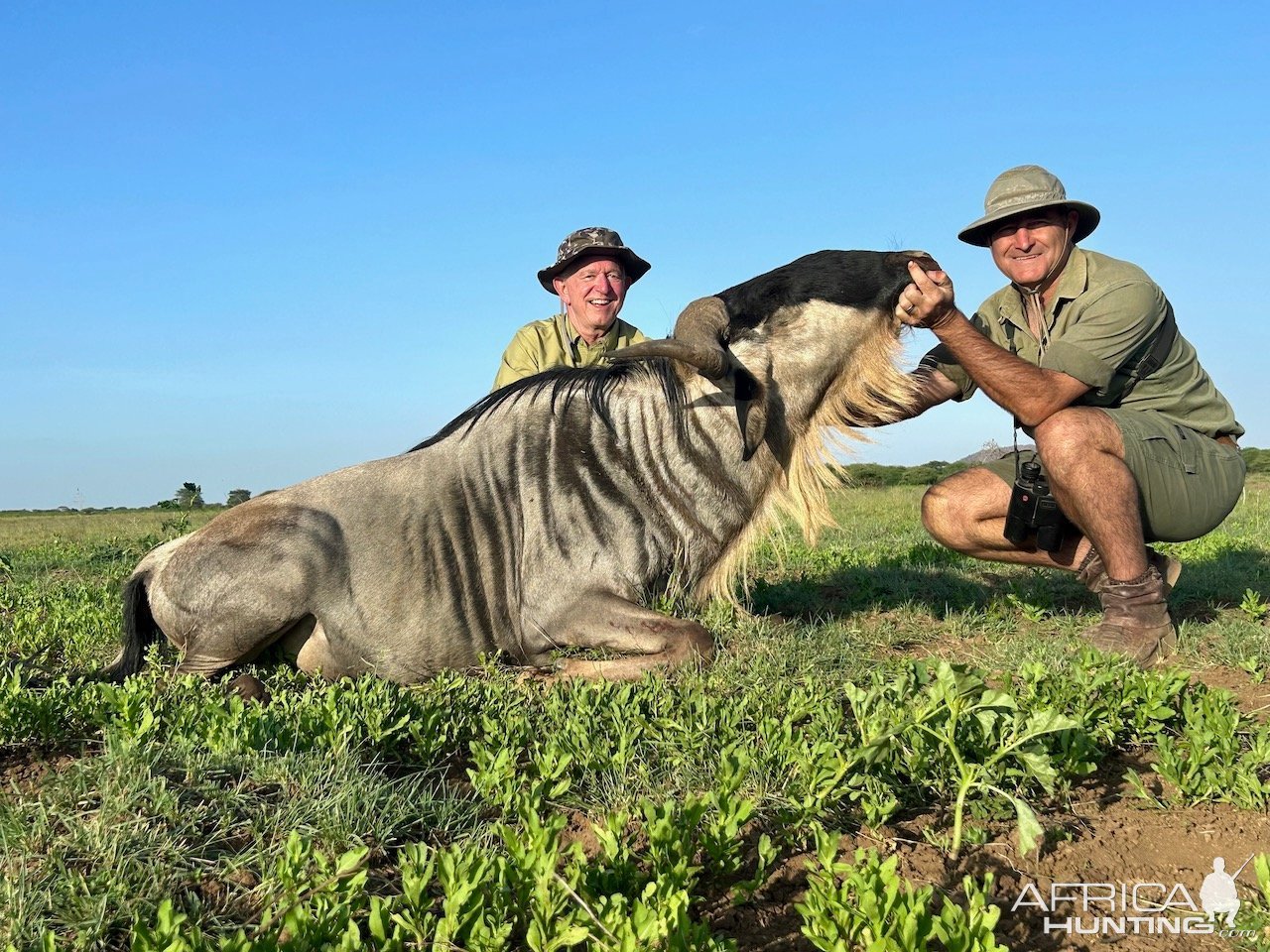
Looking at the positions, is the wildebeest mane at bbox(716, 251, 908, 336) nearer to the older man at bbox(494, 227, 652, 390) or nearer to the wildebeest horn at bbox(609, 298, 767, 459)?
the wildebeest horn at bbox(609, 298, 767, 459)

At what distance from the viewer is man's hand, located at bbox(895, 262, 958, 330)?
13.7ft

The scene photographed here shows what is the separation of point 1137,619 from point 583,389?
2.62m

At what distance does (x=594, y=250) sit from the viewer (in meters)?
6.21

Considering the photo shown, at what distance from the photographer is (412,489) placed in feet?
14.6

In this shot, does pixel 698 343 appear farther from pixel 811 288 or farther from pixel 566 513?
pixel 566 513

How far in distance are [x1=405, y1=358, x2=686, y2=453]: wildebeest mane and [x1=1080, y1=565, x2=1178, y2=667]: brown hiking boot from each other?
6.66 feet

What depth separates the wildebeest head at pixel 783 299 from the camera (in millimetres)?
4367

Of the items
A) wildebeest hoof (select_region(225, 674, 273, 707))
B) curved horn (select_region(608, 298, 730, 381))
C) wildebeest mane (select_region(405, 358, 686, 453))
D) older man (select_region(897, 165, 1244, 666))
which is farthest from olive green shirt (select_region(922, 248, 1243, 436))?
wildebeest hoof (select_region(225, 674, 273, 707))

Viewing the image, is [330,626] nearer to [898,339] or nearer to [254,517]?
[254,517]

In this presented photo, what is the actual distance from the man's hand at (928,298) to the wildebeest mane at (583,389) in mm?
1033

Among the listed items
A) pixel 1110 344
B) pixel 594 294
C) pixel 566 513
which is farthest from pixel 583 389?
pixel 1110 344

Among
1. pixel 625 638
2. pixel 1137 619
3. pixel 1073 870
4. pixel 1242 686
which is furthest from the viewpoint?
pixel 1137 619

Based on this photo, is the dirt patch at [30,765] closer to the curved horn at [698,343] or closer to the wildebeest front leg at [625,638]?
the wildebeest front leg at [625,638]

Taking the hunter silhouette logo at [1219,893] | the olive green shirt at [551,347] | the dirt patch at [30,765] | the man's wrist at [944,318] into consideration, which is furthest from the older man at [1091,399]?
the dirt patch at [30,765]
